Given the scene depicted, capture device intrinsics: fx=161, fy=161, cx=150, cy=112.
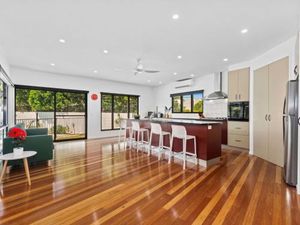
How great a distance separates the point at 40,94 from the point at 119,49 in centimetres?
435

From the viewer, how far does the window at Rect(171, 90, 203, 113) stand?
24.5 ft

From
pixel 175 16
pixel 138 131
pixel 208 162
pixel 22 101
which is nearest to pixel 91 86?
pixel 22 101

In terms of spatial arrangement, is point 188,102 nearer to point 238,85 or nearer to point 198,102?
point 198,102

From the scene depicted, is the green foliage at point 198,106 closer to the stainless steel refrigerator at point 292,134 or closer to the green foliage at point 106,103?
the green foliage at point 106,103

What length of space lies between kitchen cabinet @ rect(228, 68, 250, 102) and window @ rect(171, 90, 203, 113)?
6.16 feet

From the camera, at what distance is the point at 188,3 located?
238 cm

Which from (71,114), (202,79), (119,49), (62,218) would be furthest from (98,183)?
(202,79)

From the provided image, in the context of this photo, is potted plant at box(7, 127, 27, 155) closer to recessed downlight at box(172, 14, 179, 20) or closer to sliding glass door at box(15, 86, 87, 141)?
recessed downlight at box(172, 14, 179, 20)

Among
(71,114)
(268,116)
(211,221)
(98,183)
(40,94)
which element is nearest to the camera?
(211,221)

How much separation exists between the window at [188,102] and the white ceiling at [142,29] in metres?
2.59

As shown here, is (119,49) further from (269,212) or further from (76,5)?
(269,212)

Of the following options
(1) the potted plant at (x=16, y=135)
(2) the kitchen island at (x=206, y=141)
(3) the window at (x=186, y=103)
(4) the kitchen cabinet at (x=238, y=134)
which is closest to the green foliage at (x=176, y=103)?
(3) the window at (x=186, y=103)

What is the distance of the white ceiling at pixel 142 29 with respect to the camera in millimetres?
2449

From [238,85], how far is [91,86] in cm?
614
